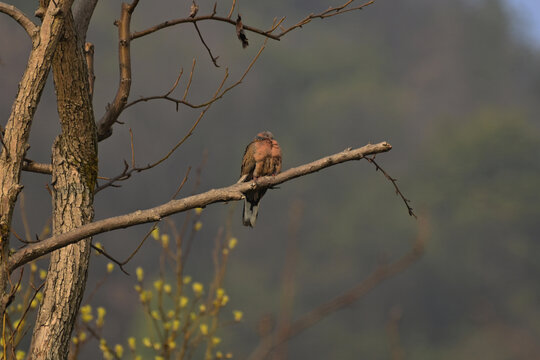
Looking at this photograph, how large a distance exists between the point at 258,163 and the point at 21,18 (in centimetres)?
258

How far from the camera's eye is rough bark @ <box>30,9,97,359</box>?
4.37 metres

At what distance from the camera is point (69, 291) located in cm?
445

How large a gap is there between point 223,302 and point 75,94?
2.58 meters

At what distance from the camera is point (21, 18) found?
457cm

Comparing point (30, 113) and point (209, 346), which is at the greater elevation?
point (30, 113)

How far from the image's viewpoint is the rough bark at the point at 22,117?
384 centimetres

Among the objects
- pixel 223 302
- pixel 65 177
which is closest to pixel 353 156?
pixel 65 177

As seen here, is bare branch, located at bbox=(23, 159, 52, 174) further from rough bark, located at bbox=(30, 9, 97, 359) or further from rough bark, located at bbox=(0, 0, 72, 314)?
rough bark, located at bbox=(0, 0, 72, 314)

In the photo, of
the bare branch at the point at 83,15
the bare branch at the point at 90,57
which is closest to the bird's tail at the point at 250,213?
the bare branch at the point at 90,57

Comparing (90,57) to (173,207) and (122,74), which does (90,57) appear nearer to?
(122,74)

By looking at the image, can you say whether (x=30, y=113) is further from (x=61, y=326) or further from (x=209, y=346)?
(x=209, y=346)

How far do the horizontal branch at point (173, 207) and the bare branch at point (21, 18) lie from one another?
146cm

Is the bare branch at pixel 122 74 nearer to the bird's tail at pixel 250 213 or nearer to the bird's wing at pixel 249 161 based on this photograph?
the bird's wing at pixel 249 161

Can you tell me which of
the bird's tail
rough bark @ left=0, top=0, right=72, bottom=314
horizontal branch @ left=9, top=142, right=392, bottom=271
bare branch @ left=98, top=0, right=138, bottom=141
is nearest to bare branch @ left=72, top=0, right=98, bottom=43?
bare branch @ left=98, top=0, right=138, bottom=141
